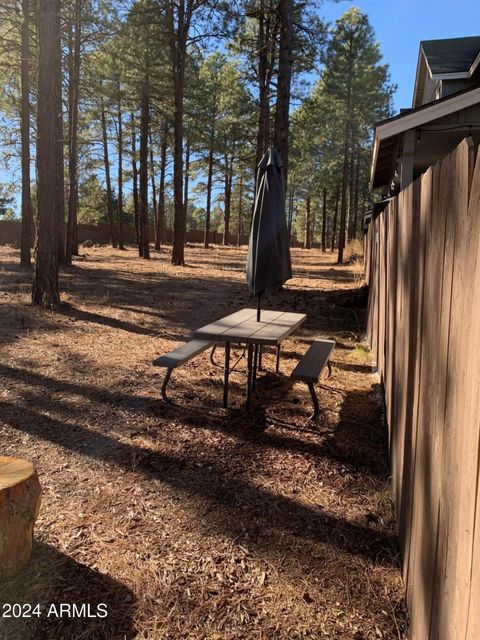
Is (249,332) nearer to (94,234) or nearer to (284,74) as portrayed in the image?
(284,74)

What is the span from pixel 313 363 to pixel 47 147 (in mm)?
6541

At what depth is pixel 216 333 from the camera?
4.35m

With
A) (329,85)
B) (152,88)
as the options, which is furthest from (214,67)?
(152,88)

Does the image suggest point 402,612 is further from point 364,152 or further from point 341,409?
point 364,152

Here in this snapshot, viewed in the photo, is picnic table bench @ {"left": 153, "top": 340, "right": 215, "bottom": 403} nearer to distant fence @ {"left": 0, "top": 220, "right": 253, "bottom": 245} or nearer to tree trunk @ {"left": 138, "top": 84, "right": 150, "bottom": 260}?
tree trunk @ {"left": 138, "top": 84, "right": 150, "bottom": 260}

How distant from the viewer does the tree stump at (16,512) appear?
2217 millimetres

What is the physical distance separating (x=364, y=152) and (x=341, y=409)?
92.3ft

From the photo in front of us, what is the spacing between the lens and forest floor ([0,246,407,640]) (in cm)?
224

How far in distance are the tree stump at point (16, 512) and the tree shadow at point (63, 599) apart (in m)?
0.10

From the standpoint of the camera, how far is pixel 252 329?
4656 mm

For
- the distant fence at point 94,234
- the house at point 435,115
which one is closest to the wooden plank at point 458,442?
the house at point 435,115

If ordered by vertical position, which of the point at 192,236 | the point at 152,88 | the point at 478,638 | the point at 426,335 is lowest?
the point at 478,638

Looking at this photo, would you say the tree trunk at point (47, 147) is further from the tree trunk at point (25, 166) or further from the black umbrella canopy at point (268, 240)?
the tree trunk at point (25, 166)

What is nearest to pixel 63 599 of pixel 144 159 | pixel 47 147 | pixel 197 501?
pixel 197 501
